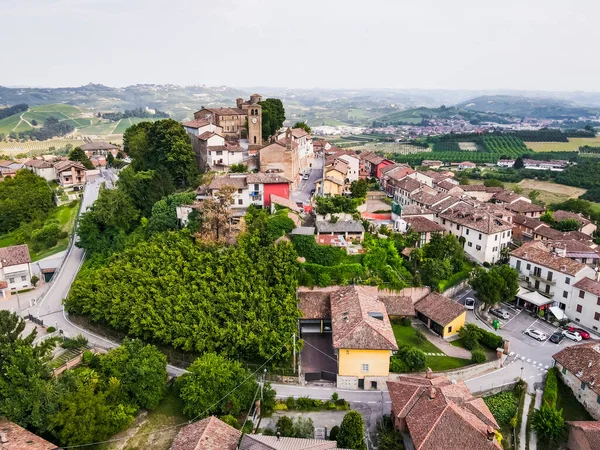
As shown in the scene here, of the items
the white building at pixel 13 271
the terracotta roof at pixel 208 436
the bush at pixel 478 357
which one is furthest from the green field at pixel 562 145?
the terracotta roof at pixel 208 436

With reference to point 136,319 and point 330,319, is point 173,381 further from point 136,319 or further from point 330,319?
point 330,319

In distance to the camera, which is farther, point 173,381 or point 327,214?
point 327,214

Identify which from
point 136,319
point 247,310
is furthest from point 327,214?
point 136,319

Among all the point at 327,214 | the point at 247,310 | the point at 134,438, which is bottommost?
the point at 134,438

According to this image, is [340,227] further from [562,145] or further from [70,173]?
[562,145]

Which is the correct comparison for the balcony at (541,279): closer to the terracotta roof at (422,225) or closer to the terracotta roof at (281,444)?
the terracotta roof at (422,225)

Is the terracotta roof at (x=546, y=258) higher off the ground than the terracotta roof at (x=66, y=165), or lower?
lower
